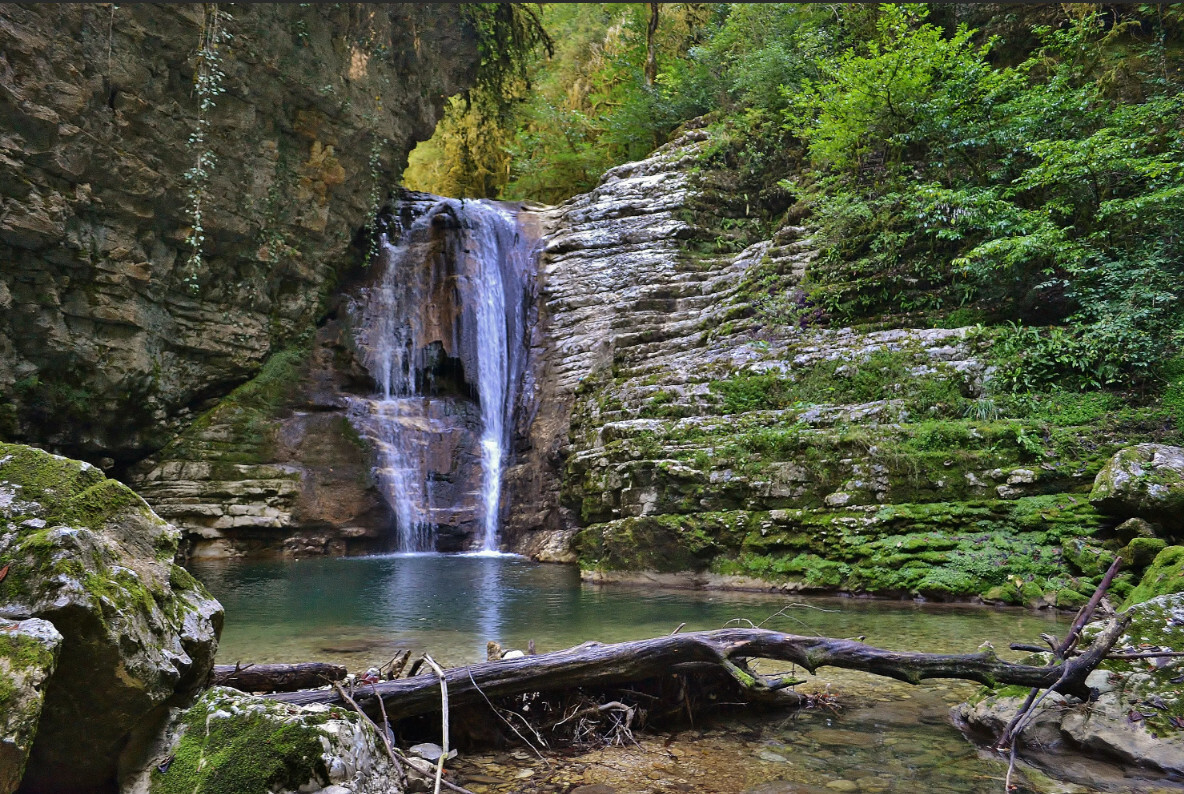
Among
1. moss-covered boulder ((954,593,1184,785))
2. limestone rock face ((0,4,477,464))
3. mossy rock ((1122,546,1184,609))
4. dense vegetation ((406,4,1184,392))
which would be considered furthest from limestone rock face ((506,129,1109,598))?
limestone rock face ((0,4,477,464))

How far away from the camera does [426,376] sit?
594 inches

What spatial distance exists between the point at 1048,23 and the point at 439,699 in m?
15.8

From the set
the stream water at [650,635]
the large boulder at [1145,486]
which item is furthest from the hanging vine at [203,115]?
the large boulder at [1145,486]

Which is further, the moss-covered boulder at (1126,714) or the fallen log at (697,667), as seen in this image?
the fallen log at (697,667)

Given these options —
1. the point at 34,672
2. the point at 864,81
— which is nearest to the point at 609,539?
the point at 34,672

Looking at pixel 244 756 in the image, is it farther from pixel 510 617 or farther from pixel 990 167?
pixel 990 167

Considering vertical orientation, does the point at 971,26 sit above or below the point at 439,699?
above

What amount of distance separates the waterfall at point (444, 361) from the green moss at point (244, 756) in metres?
11.2

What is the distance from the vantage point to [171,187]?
10.7 metres

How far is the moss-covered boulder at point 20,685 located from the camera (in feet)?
5.18

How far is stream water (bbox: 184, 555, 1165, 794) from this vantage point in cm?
271

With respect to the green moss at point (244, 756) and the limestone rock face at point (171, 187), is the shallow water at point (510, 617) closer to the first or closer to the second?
the green moss at point (244, 756)

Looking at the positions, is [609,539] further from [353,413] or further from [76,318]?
[76,318]

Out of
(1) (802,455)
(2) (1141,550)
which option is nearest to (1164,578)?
(2) (1141,550)
